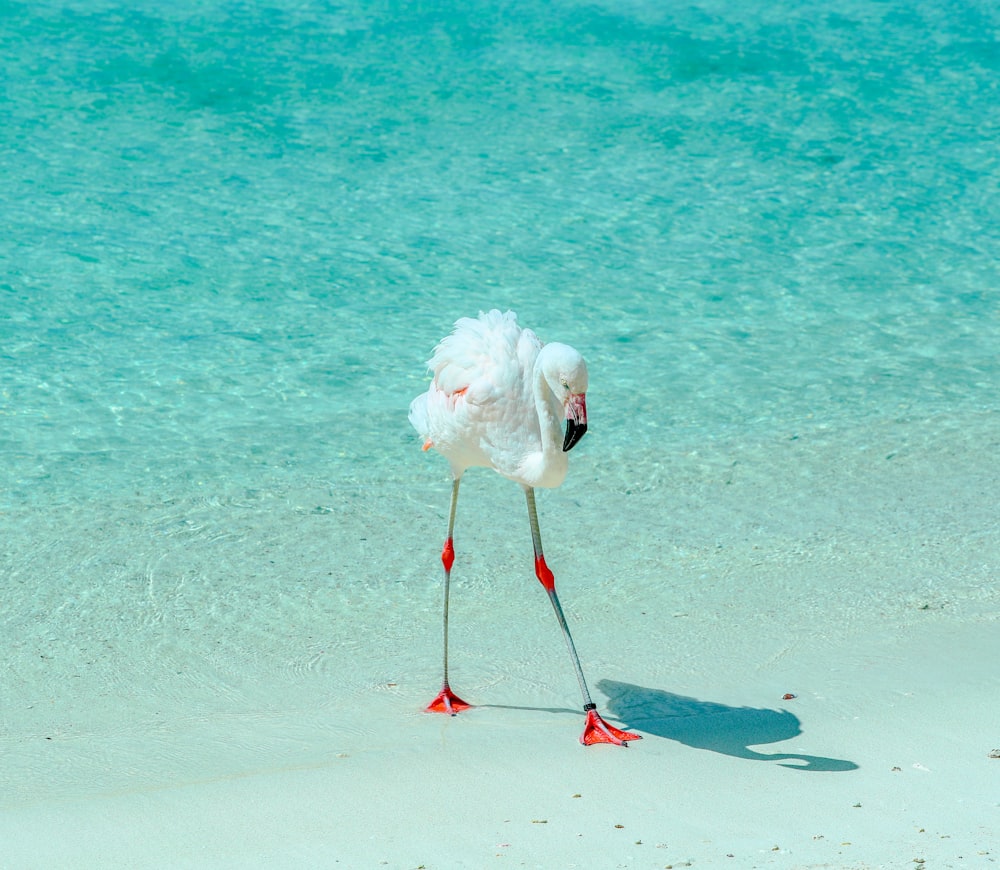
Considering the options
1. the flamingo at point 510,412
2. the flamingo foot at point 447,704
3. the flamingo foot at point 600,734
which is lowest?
the flamingo foot at point 447,704

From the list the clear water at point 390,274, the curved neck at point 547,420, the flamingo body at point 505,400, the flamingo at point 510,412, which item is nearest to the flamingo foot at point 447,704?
the flamingo at point 510,412

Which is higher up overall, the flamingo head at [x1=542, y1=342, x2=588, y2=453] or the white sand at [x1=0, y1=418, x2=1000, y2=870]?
the flamingo head at [x1=542, y1=342, x2=588, y2=453]

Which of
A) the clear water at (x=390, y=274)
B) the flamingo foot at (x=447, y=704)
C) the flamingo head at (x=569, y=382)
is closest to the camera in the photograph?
the flamingo head at (x=569, y=382)

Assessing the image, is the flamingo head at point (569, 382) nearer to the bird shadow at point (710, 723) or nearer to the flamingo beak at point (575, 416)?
the flamingo beak at point (575, 416)

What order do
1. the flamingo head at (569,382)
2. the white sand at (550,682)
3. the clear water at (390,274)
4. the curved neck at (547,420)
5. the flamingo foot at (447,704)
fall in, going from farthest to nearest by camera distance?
the clear water at (390,274), the flamingo foot at (447,704), the curved neck at (547,420), the flamingo head at (569,382), the white sand at (550,682)

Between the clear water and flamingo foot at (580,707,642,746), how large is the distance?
3.12ft

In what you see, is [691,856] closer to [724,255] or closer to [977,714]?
[977,714]

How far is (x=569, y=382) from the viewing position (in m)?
4.01

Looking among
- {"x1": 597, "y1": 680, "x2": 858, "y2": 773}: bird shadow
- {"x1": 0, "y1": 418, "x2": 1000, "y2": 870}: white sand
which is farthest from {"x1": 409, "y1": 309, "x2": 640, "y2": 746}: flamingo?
{"x1": 0, "y1": 418, "x2": 1000, "y2": 870}: white sand

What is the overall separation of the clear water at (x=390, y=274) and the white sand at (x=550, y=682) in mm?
49

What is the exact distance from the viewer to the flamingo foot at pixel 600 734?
4.20 meters

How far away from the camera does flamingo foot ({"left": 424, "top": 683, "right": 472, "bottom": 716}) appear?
4520 millimetres

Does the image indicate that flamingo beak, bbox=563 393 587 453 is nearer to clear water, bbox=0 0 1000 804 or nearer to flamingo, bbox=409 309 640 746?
flamingo, bbox=409 309 640 746

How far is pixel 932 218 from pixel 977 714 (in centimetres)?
749
